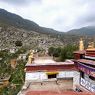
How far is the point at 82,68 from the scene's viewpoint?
12828mm

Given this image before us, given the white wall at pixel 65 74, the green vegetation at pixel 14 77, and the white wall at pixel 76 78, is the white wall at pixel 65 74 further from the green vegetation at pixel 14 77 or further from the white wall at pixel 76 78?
the green vegetation at pixel 14 77

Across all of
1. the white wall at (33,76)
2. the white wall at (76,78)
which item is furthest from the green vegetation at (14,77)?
the white wall at (76,78)

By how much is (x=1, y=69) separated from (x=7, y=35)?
84325mm

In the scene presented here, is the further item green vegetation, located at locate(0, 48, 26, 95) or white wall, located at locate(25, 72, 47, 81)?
green vegetation, located at locate(0, 48, 26, 95)

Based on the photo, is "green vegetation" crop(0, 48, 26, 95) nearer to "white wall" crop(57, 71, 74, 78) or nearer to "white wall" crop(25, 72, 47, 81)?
"white wall" crop(25, 72, 47, 81)

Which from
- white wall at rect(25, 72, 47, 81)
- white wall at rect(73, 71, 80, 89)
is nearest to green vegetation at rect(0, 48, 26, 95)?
white wall at rect(25, 72, 47, 81)

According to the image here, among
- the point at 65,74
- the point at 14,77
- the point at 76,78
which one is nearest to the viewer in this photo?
the point at 76,78

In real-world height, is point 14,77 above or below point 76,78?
below

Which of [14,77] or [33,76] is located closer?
[33,76]

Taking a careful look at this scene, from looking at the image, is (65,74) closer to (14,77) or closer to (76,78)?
(76,78)

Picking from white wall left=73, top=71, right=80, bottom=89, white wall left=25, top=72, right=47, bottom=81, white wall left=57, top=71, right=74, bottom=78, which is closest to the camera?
white wall left=73, top=71, right=80, bottom=89

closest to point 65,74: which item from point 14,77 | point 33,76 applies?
point 33,76

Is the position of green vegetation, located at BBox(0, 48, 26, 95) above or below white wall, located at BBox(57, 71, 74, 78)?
below

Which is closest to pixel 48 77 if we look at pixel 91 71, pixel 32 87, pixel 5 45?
pixel 32 87
